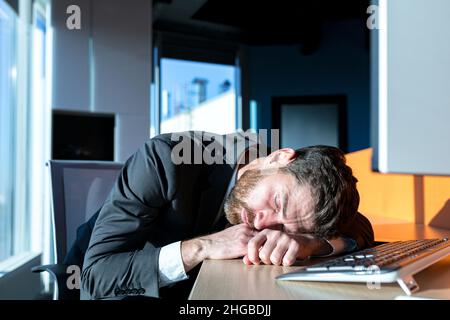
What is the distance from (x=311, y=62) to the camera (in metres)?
6.47

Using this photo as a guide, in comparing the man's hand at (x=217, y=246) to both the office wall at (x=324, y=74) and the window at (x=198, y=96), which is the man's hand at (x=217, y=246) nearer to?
the window at (x=198, y=96)

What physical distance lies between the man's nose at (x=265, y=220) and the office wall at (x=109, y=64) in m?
2.86

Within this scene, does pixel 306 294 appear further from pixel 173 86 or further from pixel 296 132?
pixel 296 132

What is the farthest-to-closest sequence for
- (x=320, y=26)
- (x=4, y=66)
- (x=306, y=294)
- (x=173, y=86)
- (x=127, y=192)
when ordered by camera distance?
(x=320, y=26), (x=173, y=86), (x=4, y=66), (x=127, y=192), (x=306, y=294)

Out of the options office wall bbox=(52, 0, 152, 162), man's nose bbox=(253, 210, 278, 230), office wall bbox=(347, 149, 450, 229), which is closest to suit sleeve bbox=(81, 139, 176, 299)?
man's nose bbox=(253, 210, 278, 230)

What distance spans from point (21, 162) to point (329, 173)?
3186 millimetres

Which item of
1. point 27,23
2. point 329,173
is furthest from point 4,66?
point 329,173

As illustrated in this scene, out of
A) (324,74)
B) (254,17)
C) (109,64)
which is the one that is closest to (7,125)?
(109,64)

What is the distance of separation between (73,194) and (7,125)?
2.24 meters

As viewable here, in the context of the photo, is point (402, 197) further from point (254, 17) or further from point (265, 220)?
point (254, 17)

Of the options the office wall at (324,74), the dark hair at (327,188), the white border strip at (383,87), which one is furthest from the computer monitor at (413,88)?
the office wall at (324,74)

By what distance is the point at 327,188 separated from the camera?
0.98 m

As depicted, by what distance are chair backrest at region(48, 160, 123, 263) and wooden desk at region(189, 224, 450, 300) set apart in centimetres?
80

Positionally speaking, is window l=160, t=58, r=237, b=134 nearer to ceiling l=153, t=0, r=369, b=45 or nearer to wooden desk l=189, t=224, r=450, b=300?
ceiling l=153, t=0, r=369, b=45
